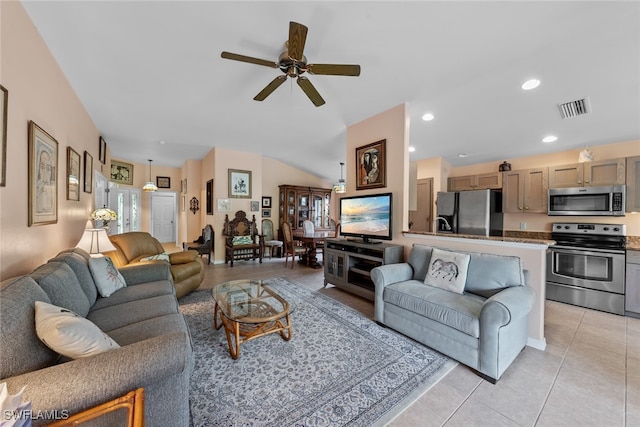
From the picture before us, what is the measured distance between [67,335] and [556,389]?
2.88 m

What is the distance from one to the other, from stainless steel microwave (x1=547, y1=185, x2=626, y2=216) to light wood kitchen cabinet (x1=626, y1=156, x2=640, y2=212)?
0.07 metres

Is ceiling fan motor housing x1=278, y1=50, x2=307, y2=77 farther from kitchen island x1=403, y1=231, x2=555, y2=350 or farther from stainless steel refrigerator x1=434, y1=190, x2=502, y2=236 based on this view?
stainless steel refrigerator x1=434, y1=190, x2=502, y2=236

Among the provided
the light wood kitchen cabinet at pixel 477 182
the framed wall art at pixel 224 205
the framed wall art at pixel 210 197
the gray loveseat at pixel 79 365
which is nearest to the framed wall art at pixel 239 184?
the framed wall art at pixel 224 205

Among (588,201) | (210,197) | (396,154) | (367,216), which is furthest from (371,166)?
(210,197)

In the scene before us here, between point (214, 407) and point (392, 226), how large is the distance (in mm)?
2658

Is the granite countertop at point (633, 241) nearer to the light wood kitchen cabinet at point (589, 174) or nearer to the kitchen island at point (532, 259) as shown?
the light wood kitchen cabinet at point (589, 174)

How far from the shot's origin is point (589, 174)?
133 inches

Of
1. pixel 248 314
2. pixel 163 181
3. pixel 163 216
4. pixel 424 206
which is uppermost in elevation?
pixel 163 181

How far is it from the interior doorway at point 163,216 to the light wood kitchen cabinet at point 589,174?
964cm

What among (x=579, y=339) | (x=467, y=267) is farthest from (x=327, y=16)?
(x=579, y=339)

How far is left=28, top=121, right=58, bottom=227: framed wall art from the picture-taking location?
1.77 metres

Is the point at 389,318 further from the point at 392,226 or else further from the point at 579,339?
the point at 579,339

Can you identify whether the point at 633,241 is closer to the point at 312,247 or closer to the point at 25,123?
the point at 312,247

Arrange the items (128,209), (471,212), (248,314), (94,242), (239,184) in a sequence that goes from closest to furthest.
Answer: (248,314), (94,242), (471,212), (239,184), (128,209)
